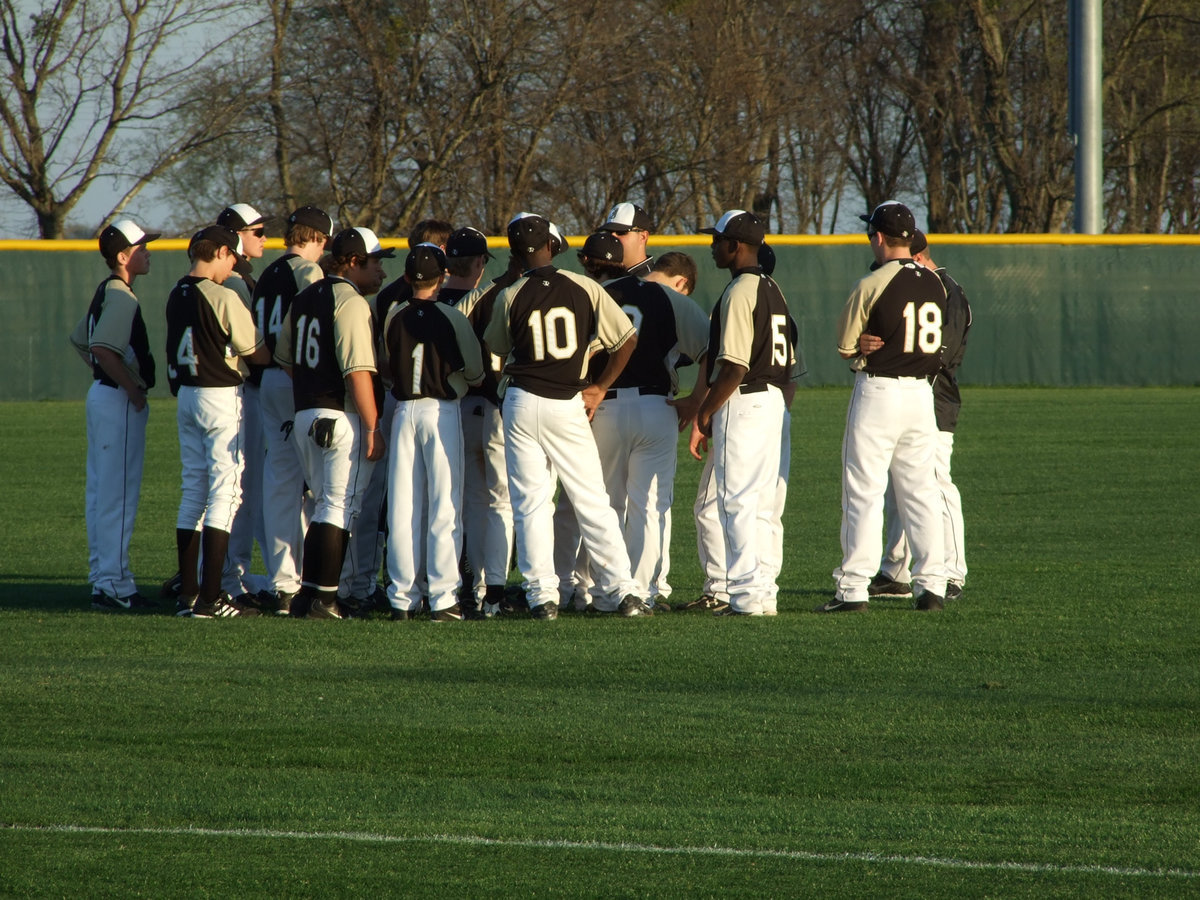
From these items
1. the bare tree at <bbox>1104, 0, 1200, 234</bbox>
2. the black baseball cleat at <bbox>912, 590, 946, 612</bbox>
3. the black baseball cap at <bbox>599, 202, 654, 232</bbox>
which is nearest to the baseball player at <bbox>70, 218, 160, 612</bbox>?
the black baseball cap at <bbox>599, 202, 654, 232</bbox>

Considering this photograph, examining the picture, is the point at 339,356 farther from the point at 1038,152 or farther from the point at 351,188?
the point at 1038,152

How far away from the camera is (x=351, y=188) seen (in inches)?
A: 1225

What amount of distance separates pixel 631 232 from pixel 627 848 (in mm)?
4574

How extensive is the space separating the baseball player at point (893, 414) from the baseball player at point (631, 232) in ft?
3.79

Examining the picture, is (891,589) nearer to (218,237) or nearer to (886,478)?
(886,478)

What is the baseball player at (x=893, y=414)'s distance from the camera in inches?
307

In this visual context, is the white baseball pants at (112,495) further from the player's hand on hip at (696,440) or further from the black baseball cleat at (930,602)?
the black baseball cleat at (930,602)

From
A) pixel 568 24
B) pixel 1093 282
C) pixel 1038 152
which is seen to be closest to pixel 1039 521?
pixel 1093 282

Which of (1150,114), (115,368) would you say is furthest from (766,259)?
(1150,114)

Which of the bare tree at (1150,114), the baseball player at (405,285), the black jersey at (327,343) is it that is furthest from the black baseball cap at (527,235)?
the bare tree at (1150,114)

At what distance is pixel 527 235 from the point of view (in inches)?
302

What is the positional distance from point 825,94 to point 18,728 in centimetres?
3554

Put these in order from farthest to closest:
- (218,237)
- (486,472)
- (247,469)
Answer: (247,469) → (486,472) → (218,237)

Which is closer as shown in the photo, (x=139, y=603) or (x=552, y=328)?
(x=552, y=328)
